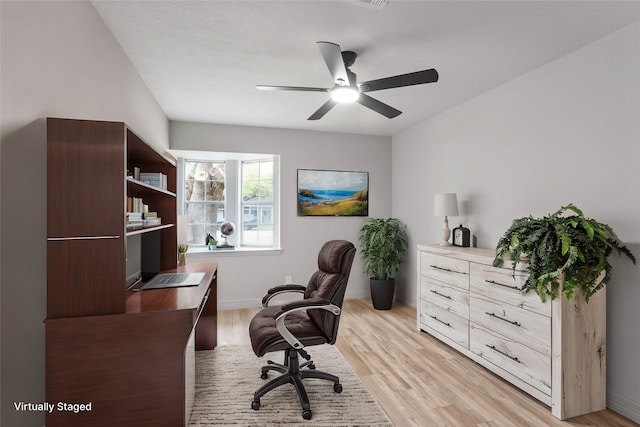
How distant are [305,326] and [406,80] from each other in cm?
181

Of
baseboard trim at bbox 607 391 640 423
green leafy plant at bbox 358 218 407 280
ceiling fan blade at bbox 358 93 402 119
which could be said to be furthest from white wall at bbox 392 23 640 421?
ceiling fan blade at bbox 358 93 402 119

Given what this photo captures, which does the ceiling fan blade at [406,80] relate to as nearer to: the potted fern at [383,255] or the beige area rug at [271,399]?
the beige area rug at [271,399]

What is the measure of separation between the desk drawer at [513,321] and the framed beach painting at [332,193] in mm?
2407

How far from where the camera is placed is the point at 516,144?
2.99 meters

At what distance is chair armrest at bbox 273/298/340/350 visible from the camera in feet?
7.00

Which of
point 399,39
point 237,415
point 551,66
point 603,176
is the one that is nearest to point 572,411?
point 603,176

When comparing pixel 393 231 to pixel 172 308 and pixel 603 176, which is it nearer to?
pixel 603 176

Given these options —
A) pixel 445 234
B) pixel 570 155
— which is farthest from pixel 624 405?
pixel 445 234

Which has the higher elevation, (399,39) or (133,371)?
(399,39)

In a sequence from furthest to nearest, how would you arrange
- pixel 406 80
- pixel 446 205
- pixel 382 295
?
pixel 382 295 < pixel 446 205 < pixel 406 80

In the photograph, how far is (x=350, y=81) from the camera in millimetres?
2387

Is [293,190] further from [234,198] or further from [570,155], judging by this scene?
[570,155]

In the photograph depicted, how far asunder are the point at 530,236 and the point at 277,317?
5.85ft

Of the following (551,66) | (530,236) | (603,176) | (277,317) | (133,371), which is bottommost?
(133,371)
